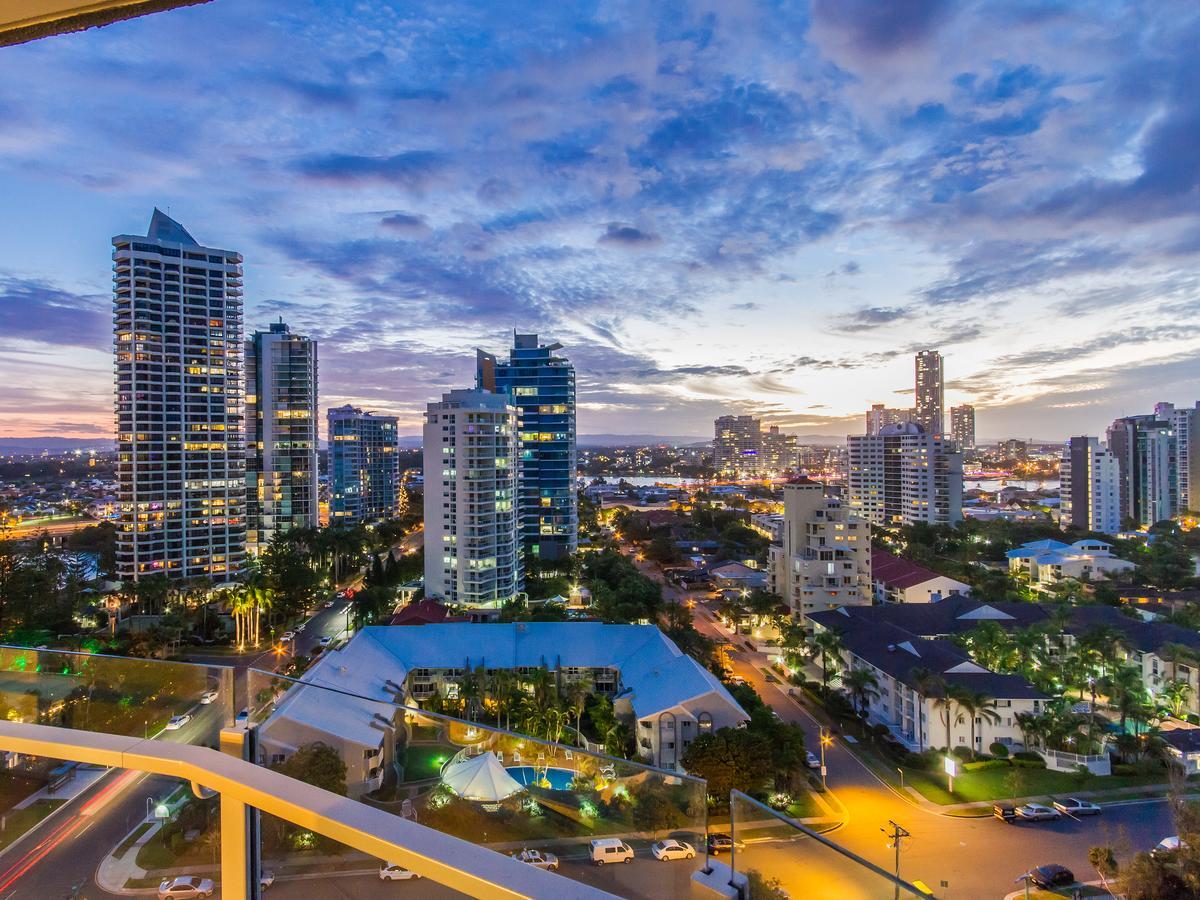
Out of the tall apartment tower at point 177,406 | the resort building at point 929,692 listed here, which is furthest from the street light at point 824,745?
the tall apartment tower at point 177,406

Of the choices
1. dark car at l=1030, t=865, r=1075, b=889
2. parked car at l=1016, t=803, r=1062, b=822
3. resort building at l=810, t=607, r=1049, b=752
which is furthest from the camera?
resort building at l=810, t=607, r=1049, b=752

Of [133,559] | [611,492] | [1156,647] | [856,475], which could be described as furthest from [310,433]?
[611,492]

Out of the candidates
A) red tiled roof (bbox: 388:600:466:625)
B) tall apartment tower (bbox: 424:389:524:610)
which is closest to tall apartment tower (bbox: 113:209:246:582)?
tall apartment tower (bbox: 424:389:524:610)

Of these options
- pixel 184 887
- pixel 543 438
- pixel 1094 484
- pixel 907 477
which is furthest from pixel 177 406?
pixel 1094 484

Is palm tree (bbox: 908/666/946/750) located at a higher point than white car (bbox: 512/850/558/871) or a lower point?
lower

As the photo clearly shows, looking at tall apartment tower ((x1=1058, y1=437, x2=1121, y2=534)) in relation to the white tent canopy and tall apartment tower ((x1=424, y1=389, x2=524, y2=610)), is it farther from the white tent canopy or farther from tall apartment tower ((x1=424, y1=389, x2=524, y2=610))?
the white tent canopy

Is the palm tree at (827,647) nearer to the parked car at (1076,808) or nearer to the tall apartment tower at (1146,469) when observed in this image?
the parked car at (1076,808)
